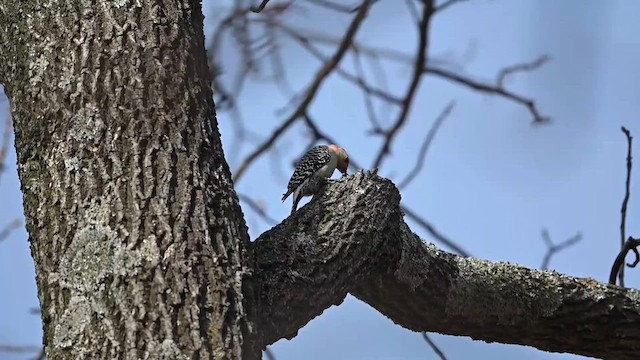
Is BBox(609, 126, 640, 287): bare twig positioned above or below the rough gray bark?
above

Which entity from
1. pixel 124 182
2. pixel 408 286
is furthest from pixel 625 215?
pixel 124 182

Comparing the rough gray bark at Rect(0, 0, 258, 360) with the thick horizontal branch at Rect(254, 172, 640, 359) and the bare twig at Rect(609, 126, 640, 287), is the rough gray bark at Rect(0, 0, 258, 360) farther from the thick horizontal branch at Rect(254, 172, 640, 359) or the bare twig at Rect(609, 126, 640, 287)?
the bare twig at Rect(609, 126, 640, 287)

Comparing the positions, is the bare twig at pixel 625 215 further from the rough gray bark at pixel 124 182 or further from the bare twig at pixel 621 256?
the rough gray bark at pixel 124 182

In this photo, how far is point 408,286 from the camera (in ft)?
7.07

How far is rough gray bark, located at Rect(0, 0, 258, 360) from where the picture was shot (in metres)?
1.61

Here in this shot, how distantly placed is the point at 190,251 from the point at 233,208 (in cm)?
17

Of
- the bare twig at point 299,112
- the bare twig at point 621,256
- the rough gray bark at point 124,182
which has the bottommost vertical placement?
the rough gray bark at point 124,182

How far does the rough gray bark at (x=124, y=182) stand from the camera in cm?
161

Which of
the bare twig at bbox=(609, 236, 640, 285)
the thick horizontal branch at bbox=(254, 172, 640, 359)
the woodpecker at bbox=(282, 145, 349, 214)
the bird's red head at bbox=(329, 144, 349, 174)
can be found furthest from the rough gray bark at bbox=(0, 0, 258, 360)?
the bird's red head at bbox=(329, 144, 349, 174)

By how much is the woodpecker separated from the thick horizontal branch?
6.61 feet

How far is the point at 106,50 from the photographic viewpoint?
1.83 m

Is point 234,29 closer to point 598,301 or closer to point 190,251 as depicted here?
point 190,251

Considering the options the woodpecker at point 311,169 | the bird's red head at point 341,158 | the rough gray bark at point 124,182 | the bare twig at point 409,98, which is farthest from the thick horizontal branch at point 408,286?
the bird's red head at point 341,158

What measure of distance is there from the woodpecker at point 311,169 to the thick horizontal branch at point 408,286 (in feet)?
6.61
